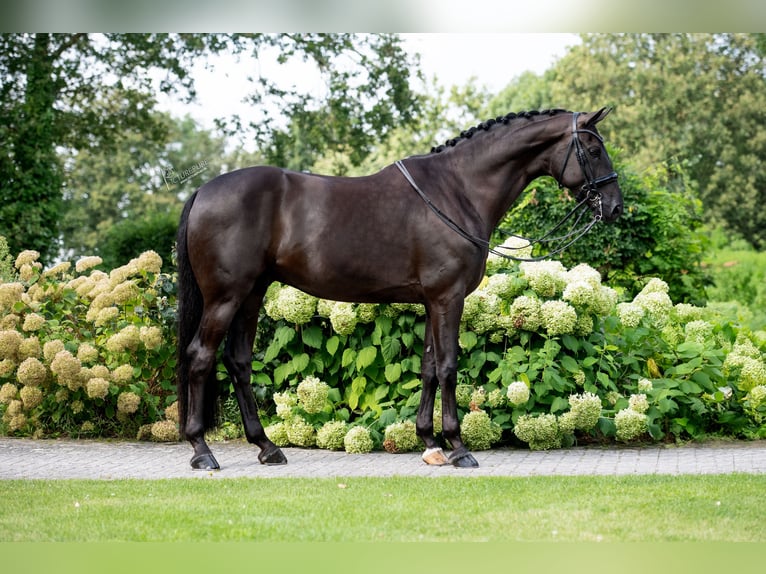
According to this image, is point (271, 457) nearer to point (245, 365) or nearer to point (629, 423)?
point (245, 365)

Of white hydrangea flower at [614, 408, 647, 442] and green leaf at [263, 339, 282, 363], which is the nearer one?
white hydrangea flower at [614, 408, 647, 442]

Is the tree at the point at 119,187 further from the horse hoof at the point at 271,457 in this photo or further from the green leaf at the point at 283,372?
the horse hoof at the point at 271,457

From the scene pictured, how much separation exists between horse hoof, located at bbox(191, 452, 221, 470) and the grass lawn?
0.54 metres

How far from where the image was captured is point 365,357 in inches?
285

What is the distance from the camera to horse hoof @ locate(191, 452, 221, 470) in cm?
622

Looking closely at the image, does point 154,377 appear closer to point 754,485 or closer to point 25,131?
point 754,485

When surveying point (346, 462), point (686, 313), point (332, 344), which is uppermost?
point (686, 313)

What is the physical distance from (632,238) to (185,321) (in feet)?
19.9

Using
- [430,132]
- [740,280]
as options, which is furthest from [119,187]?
[740,280]

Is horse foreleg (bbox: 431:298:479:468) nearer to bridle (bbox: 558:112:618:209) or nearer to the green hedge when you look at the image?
the green hedge

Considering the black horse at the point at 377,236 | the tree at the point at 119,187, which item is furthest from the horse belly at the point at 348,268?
the tree at the point at 119,187

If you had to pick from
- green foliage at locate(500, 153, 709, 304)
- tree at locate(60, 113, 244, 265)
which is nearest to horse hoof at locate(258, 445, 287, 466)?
green foliage at locate(500, 153, 709, 304)

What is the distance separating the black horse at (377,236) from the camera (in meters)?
6.20

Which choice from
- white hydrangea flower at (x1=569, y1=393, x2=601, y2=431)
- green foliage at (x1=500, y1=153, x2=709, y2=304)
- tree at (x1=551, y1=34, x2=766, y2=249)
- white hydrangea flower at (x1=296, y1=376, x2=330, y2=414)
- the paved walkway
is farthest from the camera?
tree at (x1=551, y1=34, x2=766, y2=249)
